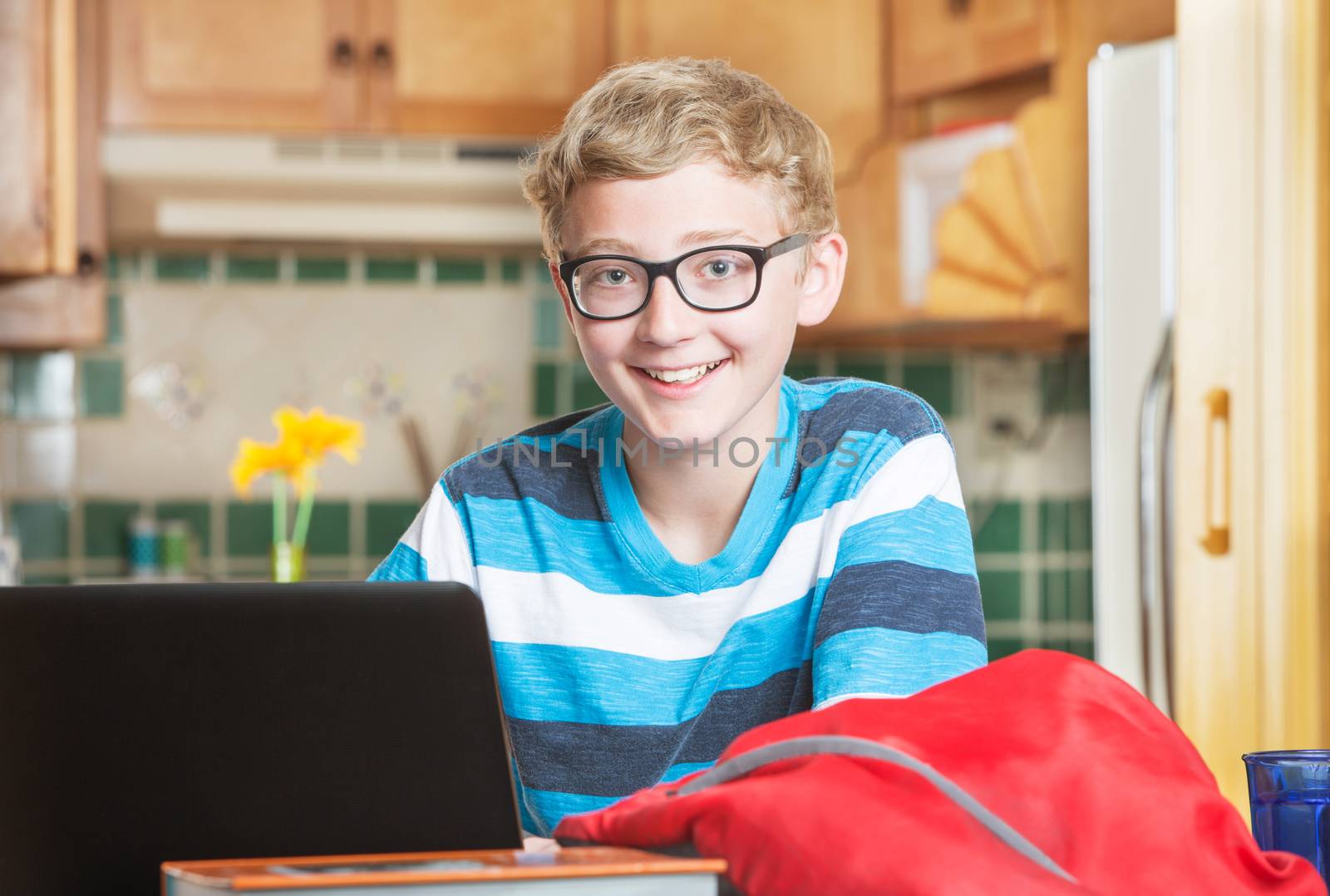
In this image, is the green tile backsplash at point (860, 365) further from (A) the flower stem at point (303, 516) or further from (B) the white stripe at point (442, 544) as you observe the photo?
(B) the white stripe at point (442, 544)

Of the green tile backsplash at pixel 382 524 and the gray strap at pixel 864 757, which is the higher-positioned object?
the gray strap at pixel 864 757

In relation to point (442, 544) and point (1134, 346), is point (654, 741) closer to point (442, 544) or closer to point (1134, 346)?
point (442, 544)

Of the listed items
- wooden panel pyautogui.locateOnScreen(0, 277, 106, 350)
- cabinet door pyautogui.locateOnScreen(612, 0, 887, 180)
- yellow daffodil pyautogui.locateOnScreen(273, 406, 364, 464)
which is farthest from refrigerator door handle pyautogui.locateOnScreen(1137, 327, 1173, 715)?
wooden panel pyautogui.locateOnScreen(0, 277, 106, 350)

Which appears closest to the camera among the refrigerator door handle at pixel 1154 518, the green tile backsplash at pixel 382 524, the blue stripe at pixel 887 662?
the blue stripe at pixel 887 662

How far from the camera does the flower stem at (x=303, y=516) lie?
2.70 meters

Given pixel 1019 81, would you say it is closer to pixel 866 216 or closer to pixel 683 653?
pixel 866 216

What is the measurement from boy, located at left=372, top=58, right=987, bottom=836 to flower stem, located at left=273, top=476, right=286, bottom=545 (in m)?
1.76

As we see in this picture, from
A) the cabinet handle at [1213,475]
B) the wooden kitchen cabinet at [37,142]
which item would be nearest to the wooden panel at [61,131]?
the wooden kitchen cabinet at [37,142]

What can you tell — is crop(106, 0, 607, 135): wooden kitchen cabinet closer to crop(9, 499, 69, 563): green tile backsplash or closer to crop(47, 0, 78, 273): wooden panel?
crop(47, 0, 78, 273): wooden panel

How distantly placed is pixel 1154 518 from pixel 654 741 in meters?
1.22

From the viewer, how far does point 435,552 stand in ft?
3.27

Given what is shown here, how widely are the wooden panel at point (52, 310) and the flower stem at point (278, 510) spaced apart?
0.45m

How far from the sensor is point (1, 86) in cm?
232

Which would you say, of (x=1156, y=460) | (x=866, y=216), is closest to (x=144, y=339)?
(x=866, y=216)
